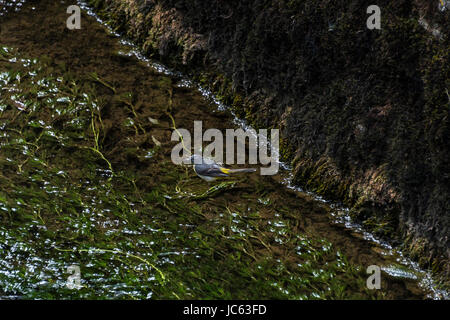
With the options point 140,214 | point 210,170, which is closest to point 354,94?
point 210,170

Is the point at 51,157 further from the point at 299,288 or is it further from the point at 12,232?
the point at 299,288

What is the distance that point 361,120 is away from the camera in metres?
4.62

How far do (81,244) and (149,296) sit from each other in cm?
63

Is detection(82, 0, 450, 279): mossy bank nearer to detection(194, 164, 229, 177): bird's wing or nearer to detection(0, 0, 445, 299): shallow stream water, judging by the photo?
detection(0, 0, 445, 299): shallow stream water

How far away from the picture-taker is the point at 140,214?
4383 mm

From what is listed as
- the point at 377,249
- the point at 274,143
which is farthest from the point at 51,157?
the point at 377,249

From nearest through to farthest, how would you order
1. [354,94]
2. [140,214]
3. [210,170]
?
[140,214] → [354,94] → [210,170]

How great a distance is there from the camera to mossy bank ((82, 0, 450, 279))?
421 centimetres

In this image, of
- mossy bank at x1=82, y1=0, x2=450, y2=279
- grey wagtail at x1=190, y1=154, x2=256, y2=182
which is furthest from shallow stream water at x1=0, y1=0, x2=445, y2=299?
mossy bank at x1=82, y1=0, x2=450, y2=279

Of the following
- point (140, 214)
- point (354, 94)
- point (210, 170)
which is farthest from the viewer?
point (210, 170)

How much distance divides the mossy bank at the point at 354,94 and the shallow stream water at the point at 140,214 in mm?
200

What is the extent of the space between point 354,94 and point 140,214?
6.11ft

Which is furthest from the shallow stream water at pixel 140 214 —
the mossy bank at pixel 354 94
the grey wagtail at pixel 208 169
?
the mossy bank at pixel 354 94

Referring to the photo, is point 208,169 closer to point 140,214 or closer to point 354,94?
point 140,214
